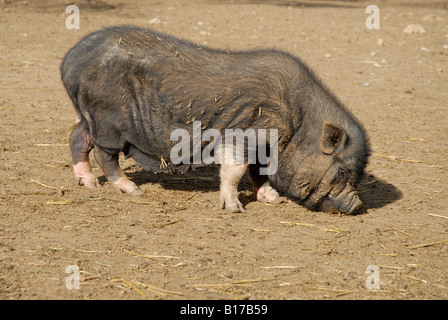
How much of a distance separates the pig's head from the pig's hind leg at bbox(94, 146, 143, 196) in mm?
1555

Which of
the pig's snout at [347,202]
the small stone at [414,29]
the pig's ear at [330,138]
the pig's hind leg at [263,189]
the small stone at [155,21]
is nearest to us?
the pig's ear at [330,138]

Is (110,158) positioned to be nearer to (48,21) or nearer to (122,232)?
(122,232)

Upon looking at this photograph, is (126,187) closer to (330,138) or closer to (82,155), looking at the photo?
(82,155)

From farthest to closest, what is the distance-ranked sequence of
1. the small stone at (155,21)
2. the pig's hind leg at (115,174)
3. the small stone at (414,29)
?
the small stone at (414,29)
the small stone at (155,21)
the pig's hind leg at (115,174)

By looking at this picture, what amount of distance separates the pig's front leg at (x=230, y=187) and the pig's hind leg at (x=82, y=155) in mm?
1404

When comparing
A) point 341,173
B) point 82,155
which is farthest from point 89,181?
point 341,173
